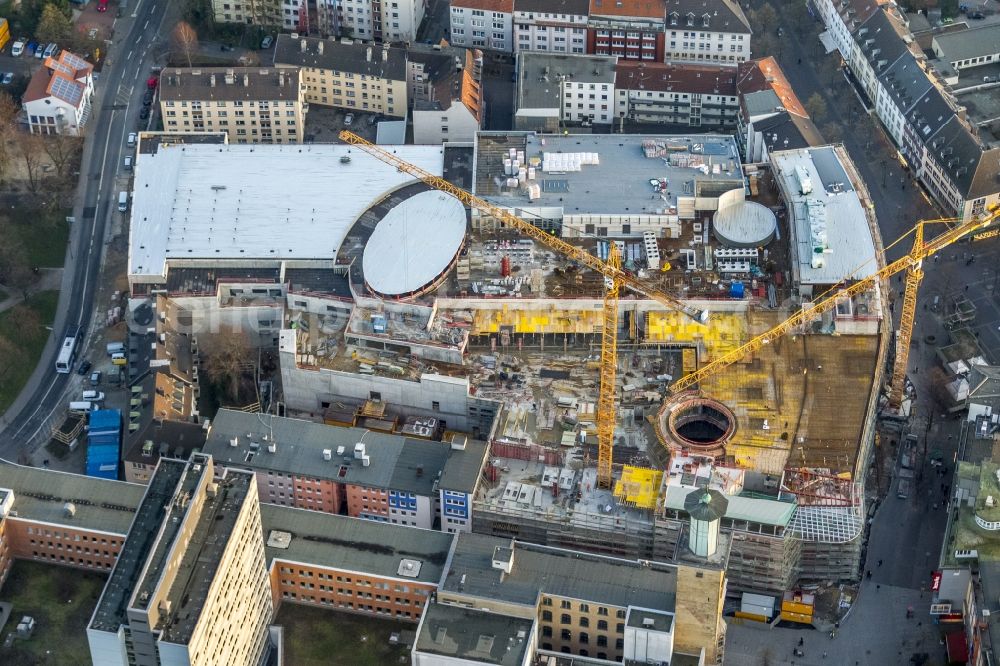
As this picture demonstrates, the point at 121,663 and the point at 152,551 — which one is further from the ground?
the point at 152,551
